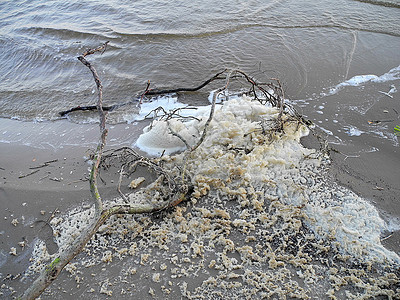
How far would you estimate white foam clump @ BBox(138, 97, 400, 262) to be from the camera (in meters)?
3.01

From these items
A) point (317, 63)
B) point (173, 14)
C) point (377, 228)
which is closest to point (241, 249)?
point (377, 228)

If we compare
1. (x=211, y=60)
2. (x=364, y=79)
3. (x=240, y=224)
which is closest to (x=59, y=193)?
(x=240, y=224)

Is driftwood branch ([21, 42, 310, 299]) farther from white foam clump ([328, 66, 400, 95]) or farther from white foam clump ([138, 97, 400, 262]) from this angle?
white foam clump ([328, 66, 400, 95])

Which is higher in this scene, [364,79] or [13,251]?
[364,79]

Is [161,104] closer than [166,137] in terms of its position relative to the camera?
No

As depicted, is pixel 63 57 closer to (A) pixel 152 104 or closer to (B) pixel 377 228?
(A) pixel 152 104

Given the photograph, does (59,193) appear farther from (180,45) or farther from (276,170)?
(180,45)

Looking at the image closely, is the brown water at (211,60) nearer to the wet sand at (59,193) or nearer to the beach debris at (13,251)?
the wet sand at (59,193)

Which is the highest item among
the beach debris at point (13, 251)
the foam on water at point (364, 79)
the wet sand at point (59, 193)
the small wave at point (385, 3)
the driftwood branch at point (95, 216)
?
the small wave at point (385, 3)

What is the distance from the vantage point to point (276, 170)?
12.1ft

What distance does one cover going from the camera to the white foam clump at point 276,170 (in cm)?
301

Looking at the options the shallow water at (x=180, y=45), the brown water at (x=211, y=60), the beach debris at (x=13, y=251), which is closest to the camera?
the beach debris at (x=13, y=251)

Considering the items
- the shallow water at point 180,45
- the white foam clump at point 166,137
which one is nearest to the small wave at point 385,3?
the shallow water at point 180,45

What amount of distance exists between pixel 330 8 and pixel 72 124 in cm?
800
